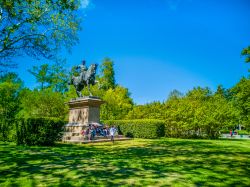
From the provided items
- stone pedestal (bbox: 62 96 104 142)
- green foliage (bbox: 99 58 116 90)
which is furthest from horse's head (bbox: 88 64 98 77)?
green foliage (bbox: 99 58 116 90)

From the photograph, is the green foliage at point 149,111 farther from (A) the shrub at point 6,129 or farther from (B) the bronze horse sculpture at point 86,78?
(A) the shrub at point 6,129

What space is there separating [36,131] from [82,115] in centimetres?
775

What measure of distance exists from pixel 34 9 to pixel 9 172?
10980 mm

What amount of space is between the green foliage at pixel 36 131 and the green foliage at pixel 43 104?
19.9 meters

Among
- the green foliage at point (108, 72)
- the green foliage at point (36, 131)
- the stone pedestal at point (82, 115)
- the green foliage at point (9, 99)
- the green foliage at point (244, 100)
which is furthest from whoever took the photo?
the green foliage at point (108, 72)

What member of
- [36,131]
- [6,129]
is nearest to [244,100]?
[36,131]

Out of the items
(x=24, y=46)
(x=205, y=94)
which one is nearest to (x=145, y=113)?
(x=24, y=46)

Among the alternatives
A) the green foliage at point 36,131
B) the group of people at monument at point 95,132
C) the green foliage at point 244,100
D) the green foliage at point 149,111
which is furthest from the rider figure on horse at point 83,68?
the green foliage at point 244,100

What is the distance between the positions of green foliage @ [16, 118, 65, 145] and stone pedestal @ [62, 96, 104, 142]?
17.2 ft

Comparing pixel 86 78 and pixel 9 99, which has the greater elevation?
pixel 86 78

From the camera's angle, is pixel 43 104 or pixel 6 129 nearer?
pixel 6 129

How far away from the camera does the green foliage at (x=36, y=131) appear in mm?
16250

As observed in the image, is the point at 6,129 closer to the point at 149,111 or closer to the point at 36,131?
the point at 36,131

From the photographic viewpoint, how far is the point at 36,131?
16.3m
